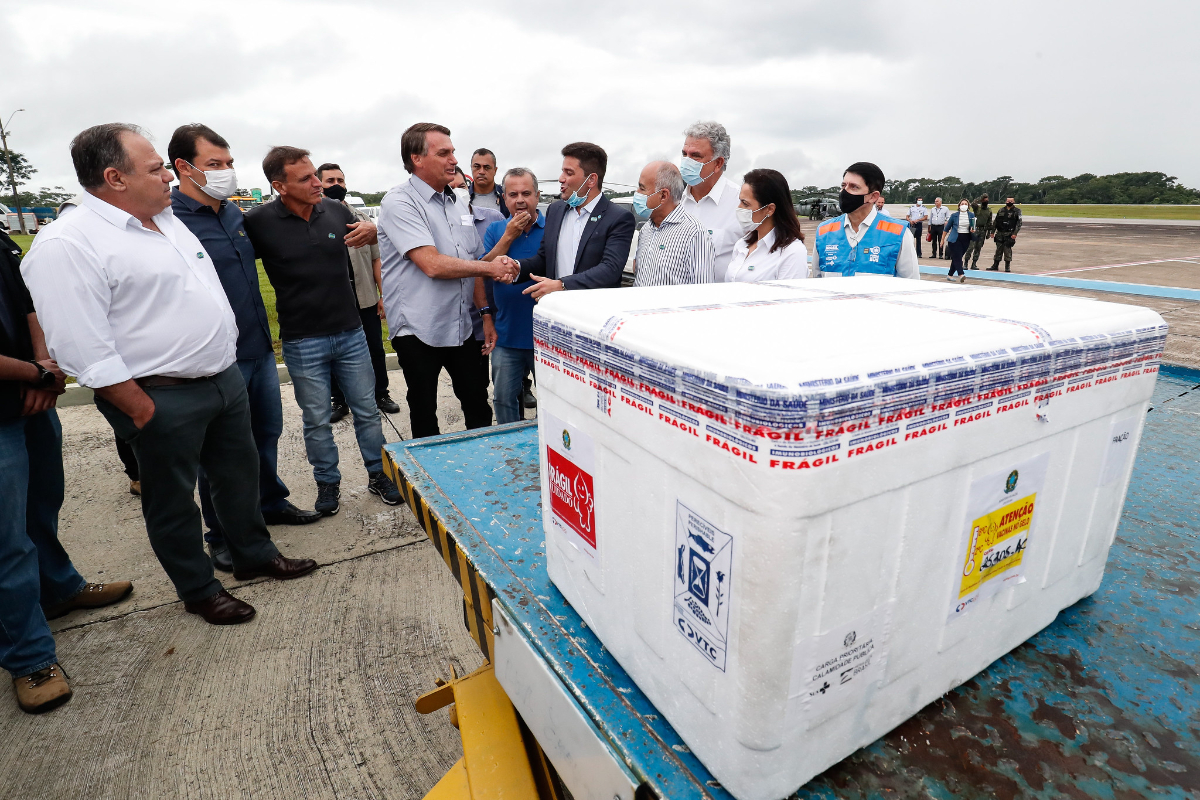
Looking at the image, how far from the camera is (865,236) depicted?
11.6 feet

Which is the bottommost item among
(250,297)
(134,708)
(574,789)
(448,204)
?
(134,708)

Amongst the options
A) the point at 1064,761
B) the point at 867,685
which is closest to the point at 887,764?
the point at 867,685

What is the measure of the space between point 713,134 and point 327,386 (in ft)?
8.91

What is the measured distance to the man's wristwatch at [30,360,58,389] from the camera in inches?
91.1

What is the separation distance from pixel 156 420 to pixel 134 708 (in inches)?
41.9

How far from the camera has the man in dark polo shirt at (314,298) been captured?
10.5 feet

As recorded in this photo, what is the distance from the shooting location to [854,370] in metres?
0.80

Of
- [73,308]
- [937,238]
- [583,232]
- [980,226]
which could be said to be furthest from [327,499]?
[937,238]

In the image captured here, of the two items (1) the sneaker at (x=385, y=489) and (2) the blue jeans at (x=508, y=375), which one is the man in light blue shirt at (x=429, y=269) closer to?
(2) the blue jeans at (x=508, y=375)

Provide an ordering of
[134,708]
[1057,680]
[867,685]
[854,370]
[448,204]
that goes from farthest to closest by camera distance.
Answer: [448,204] → [134,708] → [1057,680] → [867,685] → [854,370]

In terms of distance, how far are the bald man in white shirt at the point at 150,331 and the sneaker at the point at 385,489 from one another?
1137mm

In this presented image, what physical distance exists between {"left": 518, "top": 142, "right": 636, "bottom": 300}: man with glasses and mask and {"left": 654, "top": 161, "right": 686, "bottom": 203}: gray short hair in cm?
26

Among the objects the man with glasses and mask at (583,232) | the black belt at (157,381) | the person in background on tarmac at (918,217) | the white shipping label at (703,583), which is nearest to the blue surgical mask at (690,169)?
the man with glasses and mask at (583,232)

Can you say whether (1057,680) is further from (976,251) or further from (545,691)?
(976,251)
